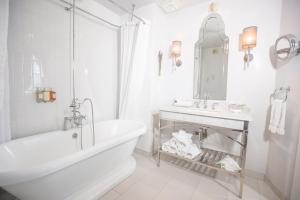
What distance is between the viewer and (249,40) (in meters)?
1.61

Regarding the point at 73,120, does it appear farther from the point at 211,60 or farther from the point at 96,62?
the point at 211,60

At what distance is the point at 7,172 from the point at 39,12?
1.64 meters

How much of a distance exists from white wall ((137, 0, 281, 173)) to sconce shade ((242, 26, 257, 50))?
15 cm

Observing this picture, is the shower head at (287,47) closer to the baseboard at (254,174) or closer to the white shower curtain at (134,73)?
the baseboard at (254,174)

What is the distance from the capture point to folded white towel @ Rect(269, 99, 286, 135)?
1349mm

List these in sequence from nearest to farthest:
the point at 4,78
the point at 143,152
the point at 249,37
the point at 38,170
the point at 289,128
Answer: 1. the point at 38,170
2. the point at 4,78
3. the point at 289,128
4. the point at 249,37
5. the point at 143,152

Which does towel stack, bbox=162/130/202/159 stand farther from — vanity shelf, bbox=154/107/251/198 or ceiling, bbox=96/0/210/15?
ceiling, bbox=96/0/210/15

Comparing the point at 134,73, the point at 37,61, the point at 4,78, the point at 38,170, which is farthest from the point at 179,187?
the point at 37,61

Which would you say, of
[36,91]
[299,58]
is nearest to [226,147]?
[299,58]

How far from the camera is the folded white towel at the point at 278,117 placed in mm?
1349

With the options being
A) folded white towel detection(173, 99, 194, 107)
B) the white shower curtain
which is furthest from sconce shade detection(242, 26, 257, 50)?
the white shower curtain

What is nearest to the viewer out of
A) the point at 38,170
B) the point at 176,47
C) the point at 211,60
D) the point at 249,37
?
the point at 38,170

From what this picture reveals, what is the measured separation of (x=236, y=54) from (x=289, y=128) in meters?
1.04

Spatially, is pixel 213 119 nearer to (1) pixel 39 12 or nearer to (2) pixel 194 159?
(2) pixel 194 159
